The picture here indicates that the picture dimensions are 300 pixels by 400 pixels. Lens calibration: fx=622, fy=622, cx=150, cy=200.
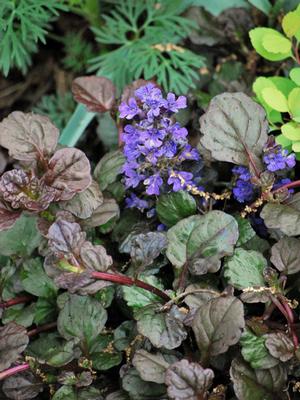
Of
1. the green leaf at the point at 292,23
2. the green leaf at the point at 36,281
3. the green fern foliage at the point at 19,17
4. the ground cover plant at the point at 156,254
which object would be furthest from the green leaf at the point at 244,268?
the green fern foliage at the point at 19,17

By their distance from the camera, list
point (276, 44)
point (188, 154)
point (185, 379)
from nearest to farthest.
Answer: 1. point (185, 379)
2. point (188, 154)
3. point (276, 44)

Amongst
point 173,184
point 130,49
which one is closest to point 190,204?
point 173,184

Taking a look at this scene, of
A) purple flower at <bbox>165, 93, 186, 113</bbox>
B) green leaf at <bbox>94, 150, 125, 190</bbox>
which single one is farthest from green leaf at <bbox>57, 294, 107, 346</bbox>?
purple flower at <bbox>165, 93, 186, 113</bbox>

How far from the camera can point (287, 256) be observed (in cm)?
97

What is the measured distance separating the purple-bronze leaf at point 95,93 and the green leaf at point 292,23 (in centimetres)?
35

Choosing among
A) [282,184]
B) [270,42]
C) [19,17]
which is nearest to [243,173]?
[282,184]

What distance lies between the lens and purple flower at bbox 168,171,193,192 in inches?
40.6

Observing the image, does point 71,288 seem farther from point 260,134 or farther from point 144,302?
point 260,134

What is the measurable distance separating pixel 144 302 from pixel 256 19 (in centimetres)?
84

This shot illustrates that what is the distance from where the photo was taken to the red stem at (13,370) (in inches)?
37.2

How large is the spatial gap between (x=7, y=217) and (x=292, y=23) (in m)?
0.64

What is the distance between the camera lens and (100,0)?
168 cm

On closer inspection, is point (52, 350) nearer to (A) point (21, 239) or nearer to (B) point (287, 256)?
(A) point (21, 239)

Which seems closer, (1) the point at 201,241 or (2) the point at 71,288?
(2) the point at 71,288
